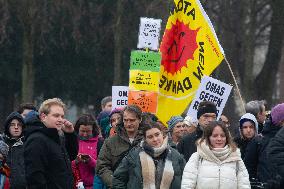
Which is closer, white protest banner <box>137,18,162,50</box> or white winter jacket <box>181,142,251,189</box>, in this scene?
white winter jacket <box>181,142,251,189</box>

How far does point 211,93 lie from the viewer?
12.9 m

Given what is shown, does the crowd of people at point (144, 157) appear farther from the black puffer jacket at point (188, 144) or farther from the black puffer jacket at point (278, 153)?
the black puffer jacket at point (188, 144)

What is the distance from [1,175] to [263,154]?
118 inches

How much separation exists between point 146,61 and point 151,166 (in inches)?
165

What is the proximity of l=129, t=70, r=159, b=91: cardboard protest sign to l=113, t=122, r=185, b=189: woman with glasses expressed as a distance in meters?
3.78

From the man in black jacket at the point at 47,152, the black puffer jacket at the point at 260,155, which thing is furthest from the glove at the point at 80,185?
the man in black jacket at the point at 47,152

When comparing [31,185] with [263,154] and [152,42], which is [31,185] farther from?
[152,42]

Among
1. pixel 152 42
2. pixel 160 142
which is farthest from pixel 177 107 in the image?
pixel 160 142

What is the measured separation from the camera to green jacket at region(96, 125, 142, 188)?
9922 mm

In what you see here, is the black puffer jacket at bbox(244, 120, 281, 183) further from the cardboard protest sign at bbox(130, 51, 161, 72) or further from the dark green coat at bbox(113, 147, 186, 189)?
the cardboard protest sign at bbox(130, 51, 161, 72)

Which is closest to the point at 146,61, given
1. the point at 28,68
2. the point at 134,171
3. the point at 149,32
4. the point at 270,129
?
the point at 149,32

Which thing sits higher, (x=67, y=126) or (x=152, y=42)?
(x=152, y=42)

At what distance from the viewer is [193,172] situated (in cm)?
906

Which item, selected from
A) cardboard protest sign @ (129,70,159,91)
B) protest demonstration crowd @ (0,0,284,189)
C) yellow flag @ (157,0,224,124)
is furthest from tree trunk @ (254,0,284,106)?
cardboard protest sign @ (129,70,159,91)
